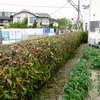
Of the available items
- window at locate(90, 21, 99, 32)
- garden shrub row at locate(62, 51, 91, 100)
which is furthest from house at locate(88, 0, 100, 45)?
garden shrub row at locate(62, 51, 91, 100)

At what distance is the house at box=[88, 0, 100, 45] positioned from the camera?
1161 cm

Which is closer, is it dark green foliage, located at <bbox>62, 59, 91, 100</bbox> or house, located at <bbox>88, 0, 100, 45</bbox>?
dark green foliage, located at <bbox>62, 59, 91, 100</bbox>

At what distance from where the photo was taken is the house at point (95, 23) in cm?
1161

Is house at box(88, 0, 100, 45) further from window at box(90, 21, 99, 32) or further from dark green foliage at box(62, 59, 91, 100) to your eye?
dark green foliage at box(62, 59, 91, 100)

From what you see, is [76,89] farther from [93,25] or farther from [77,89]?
[93,25]

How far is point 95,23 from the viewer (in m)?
11.9

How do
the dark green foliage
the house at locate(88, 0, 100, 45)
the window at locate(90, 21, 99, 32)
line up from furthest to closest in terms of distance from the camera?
the window at locate(90, 21, 99, 32), the house at locate(88, 0, 100, 45), the dark green foliage

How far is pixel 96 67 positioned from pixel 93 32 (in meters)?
7.01

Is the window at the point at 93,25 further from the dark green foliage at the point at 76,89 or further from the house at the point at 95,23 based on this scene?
the dark green foliage at the point at 76,89

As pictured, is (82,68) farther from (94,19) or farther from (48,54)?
(94,19)

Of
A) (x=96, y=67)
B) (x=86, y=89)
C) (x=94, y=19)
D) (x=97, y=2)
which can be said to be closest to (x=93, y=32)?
(x=94, y=19)

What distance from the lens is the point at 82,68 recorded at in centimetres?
439

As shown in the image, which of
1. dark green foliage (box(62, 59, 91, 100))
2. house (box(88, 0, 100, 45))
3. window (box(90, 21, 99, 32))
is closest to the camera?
dark green foliage (box(62, 59, 91, 100))

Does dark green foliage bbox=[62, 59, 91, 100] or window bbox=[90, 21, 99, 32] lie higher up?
window bbox=[90, 21, 99, 32]
